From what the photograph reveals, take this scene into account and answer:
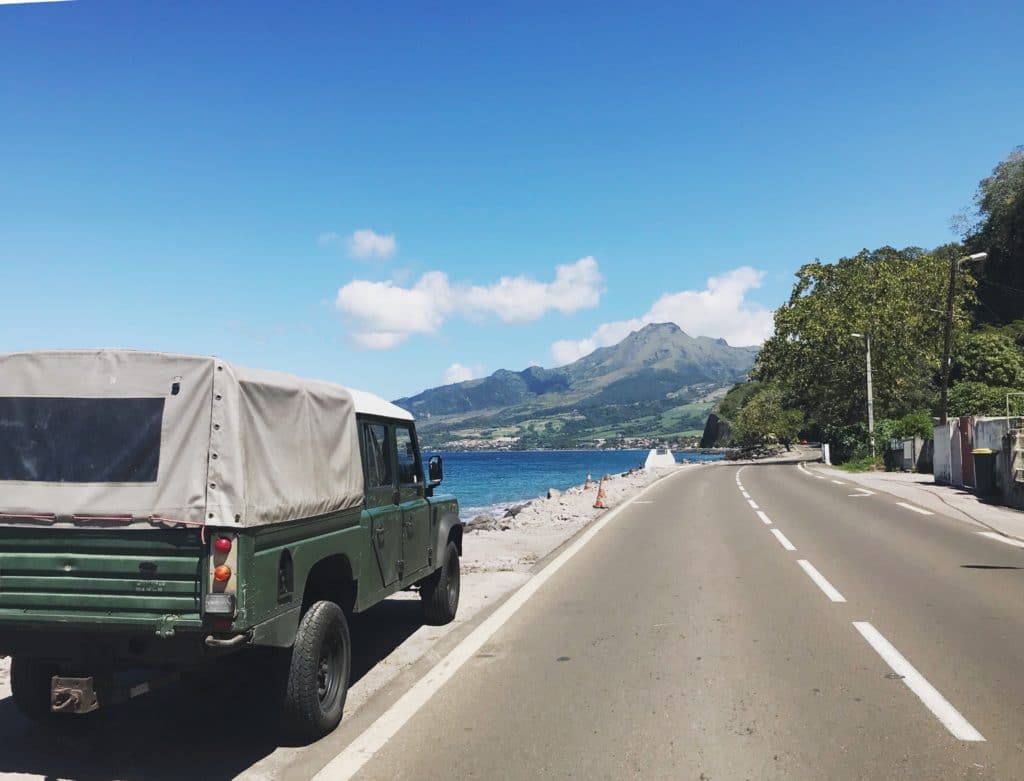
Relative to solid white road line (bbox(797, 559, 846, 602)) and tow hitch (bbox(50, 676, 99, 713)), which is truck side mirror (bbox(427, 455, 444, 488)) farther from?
solid white road line (bbox(797, 559, 846, 602))

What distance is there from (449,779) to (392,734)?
0.81m

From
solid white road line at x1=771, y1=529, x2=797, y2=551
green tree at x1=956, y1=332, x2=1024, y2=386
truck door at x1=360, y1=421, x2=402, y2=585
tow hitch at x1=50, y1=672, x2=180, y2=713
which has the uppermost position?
green tree at x1=956, y1=332, x2=1024, y2=386

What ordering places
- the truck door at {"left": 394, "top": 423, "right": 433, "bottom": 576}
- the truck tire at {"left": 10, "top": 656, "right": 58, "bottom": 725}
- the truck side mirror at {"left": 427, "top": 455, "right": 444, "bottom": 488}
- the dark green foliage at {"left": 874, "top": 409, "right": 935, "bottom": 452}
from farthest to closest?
1. the dark green foliage at {"left": 874, "top": 409, "right": 935, "bottom": 452}
2. the truck side mirror at {"left": 427, "top": 455, "right": 444, "bottom": 488}
3. the truck door at {"left": 394, "top": 423, "right": 433, "bottom": 576}
4. the truck tire at {"left": 10, "top": 656, "right": 58, "bottom": 725}

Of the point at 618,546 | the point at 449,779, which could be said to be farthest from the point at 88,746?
the point at 618,546

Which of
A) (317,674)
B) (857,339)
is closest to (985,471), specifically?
(317,674)

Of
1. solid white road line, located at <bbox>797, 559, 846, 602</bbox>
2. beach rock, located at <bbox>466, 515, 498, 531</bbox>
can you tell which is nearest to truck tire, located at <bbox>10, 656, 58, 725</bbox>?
solid white road line, located at <bbox>797, 559, 846, 602</bbox>

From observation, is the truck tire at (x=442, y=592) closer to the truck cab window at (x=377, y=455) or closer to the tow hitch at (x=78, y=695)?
the truck cab window at (x=377, y=455)

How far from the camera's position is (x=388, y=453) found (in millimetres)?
7000

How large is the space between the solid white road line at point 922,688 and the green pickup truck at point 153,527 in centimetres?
390

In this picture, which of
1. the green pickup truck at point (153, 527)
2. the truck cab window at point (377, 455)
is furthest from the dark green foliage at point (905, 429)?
the green pickup truck at point (153, 527)

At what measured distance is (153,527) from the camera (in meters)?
4.34

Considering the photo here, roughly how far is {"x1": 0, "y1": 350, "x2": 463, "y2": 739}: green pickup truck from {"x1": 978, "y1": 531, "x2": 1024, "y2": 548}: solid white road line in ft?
42.0

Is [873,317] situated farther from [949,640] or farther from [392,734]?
[392,734]

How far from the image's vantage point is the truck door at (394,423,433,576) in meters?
7.02
